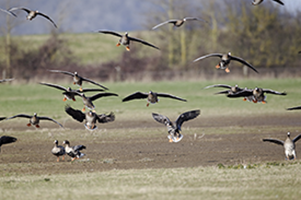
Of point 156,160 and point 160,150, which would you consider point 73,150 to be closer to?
point 156,160

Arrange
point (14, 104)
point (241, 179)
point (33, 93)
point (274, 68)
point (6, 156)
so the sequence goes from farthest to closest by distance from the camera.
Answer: point (274, 68)
point (33, 93)
point (14, 104)
point (6, 156)
point (241, 179)

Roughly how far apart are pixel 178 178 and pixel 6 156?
625cm

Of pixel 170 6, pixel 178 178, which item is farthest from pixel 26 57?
pixel 178 178

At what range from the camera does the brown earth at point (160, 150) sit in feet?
41.5

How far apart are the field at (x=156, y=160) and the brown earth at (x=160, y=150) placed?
0.03 m

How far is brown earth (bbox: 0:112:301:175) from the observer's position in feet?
41.5

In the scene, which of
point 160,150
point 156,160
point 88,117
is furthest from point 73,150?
point 160,150

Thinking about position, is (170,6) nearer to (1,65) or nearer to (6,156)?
(1,65)

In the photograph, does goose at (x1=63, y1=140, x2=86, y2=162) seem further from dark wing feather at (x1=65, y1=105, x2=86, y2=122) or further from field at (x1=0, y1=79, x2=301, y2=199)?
dark wing feather at (x1=65, y1=105, x2=86, y2=122)

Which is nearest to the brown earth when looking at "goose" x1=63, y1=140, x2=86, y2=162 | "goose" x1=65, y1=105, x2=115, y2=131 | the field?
the field

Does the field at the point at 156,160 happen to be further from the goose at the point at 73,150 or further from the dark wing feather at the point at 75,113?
the dark wing feather at the point at 75,113

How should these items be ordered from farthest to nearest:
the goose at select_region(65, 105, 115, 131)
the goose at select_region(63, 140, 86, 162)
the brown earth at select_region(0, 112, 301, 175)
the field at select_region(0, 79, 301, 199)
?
the goose at select_region(65, 105, 115, 131)
the goose at select_region(63, 140, 86, 162)
the brown earth at select_region(0, 112, 301, 175)
the field at select_region(0, 79, 301, 199)

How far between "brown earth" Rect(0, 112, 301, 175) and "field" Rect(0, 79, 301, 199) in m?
0.03

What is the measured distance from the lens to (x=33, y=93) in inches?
1512
